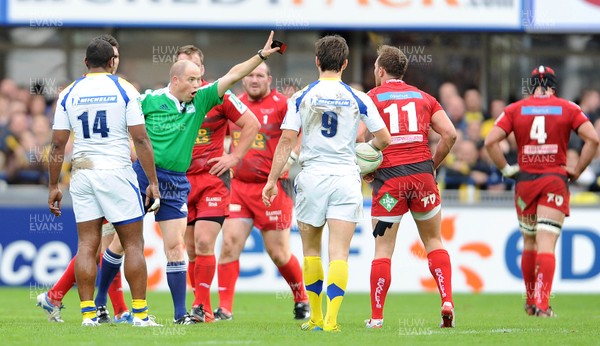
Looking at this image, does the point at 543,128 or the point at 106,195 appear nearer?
the point at 106,195

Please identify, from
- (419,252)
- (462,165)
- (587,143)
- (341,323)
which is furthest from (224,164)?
(462,165)

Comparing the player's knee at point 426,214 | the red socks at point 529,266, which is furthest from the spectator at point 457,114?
the player's knee at point 426,214

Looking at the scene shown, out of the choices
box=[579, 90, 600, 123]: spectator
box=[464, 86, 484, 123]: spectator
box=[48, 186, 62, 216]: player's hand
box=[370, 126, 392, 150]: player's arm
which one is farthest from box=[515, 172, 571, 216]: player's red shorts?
box=[579, 90, 600, 123]: spectator

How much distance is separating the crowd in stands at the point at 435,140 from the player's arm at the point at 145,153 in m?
7.58

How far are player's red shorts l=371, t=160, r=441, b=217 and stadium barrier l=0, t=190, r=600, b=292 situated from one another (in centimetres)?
601

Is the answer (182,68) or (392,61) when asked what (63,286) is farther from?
(392,61)

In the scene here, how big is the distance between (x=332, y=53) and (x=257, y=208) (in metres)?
2.96

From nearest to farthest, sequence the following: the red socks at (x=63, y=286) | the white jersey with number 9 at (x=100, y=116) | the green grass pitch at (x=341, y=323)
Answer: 1. the green grass pitch at (x=341, y=323)
2. the white jersey with number 9 at (x=100, y=116)
3. the red socks at (x=63, y=286)

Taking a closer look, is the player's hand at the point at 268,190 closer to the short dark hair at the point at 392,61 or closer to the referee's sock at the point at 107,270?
the short dark hair at the point at 392,61

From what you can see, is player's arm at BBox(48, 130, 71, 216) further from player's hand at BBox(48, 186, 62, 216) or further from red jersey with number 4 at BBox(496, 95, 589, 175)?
red jersey with number 4 at BBox(496, 95, 589, 175)

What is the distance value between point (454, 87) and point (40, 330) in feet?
37.7

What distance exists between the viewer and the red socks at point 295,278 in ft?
41.0

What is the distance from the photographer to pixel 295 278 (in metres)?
12.6

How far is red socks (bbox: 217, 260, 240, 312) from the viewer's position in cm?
1195
